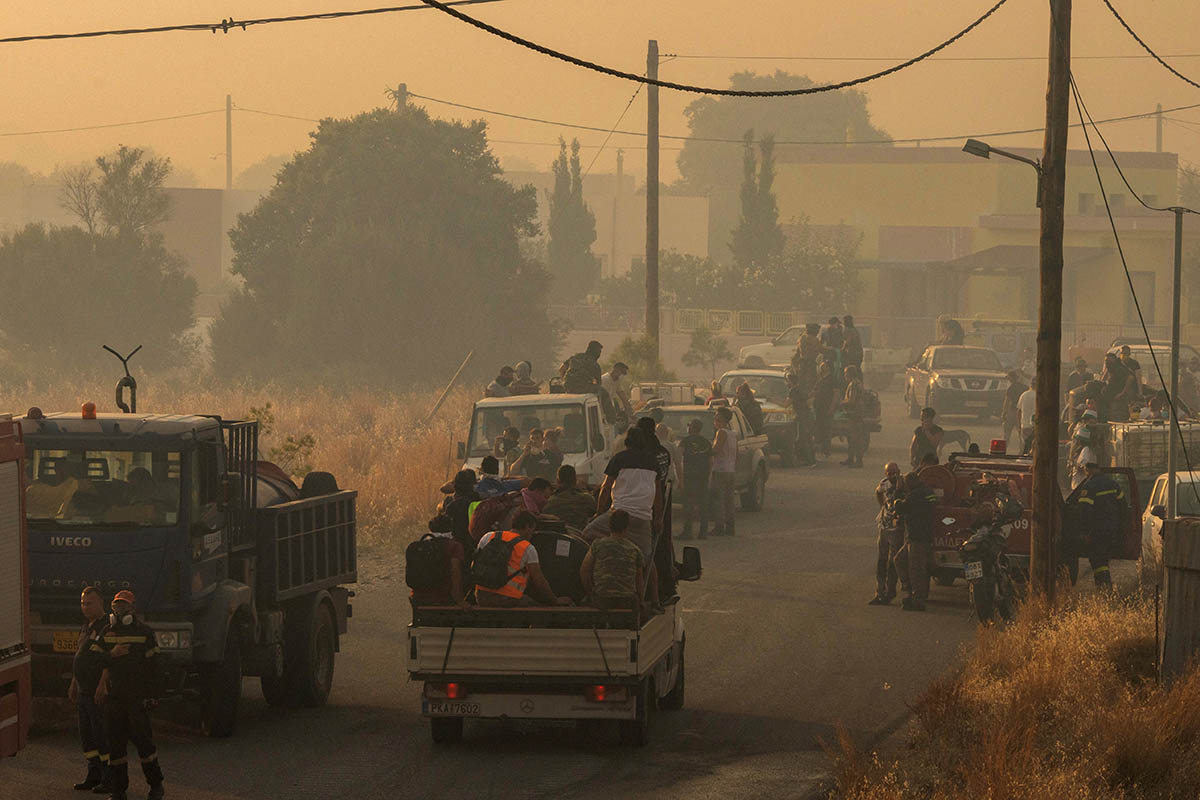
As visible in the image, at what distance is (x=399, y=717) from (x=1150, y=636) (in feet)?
21.6

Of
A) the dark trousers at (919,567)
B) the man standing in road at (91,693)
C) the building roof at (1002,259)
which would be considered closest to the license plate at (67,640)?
the man standing in road at (91,693)

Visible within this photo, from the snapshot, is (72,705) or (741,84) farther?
(741,84)

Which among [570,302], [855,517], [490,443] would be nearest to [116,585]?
[490,443]

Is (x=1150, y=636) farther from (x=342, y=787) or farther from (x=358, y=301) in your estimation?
(x=358, y=301)

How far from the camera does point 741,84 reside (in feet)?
645

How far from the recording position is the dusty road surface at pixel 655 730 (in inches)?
452

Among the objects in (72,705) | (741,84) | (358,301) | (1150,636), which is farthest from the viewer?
(741,84)

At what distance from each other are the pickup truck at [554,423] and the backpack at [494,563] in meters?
10.8

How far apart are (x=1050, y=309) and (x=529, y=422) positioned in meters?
8.03

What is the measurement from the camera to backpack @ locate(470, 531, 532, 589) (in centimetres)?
1243

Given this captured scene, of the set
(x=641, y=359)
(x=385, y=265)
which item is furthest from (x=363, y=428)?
(x=385, y=265)

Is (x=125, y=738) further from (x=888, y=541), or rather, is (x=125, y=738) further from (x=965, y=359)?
(x=965, y=359)

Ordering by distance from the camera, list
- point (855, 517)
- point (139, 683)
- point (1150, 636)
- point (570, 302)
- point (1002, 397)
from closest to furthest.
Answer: point (139, 683) → point (1150, 636) → point (855, 517) → point (1002, 397) → point (570, 302)

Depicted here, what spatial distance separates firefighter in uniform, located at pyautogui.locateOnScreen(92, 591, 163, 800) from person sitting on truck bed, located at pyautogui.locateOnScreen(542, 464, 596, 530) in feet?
13.7
